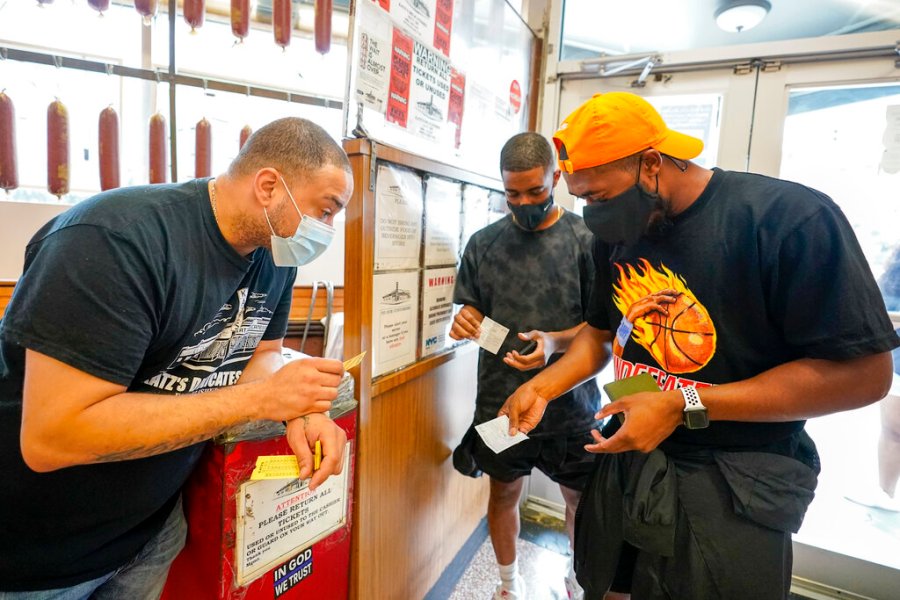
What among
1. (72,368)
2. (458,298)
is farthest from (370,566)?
(72,368)

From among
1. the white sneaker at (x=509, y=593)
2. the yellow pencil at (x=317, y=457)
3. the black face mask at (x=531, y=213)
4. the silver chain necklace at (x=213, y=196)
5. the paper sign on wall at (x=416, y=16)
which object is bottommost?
the white sneaker at (x=509, y=593)

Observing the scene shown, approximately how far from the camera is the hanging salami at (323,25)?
172 cm

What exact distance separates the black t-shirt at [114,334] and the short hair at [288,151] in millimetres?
108

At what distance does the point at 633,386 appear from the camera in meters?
0.95

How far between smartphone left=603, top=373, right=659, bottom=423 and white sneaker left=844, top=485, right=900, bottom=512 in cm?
178

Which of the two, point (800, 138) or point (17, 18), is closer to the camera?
point (800, 138)

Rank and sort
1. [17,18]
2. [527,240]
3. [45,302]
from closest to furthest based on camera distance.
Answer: [45,302], [527,240], [17,18]

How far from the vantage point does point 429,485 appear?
1668 mm

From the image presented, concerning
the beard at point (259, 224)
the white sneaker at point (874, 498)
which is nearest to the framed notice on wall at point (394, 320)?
the beard at point (259, 224)

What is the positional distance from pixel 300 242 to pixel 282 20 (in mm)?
1270

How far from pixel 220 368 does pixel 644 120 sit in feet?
3.57

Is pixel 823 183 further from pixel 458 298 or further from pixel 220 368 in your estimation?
pixel 220 368

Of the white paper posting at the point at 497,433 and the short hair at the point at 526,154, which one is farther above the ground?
the short hair at the point at 526,154

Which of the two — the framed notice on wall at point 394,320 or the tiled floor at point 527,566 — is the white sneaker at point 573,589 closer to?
the tiled floor at point 527,566
